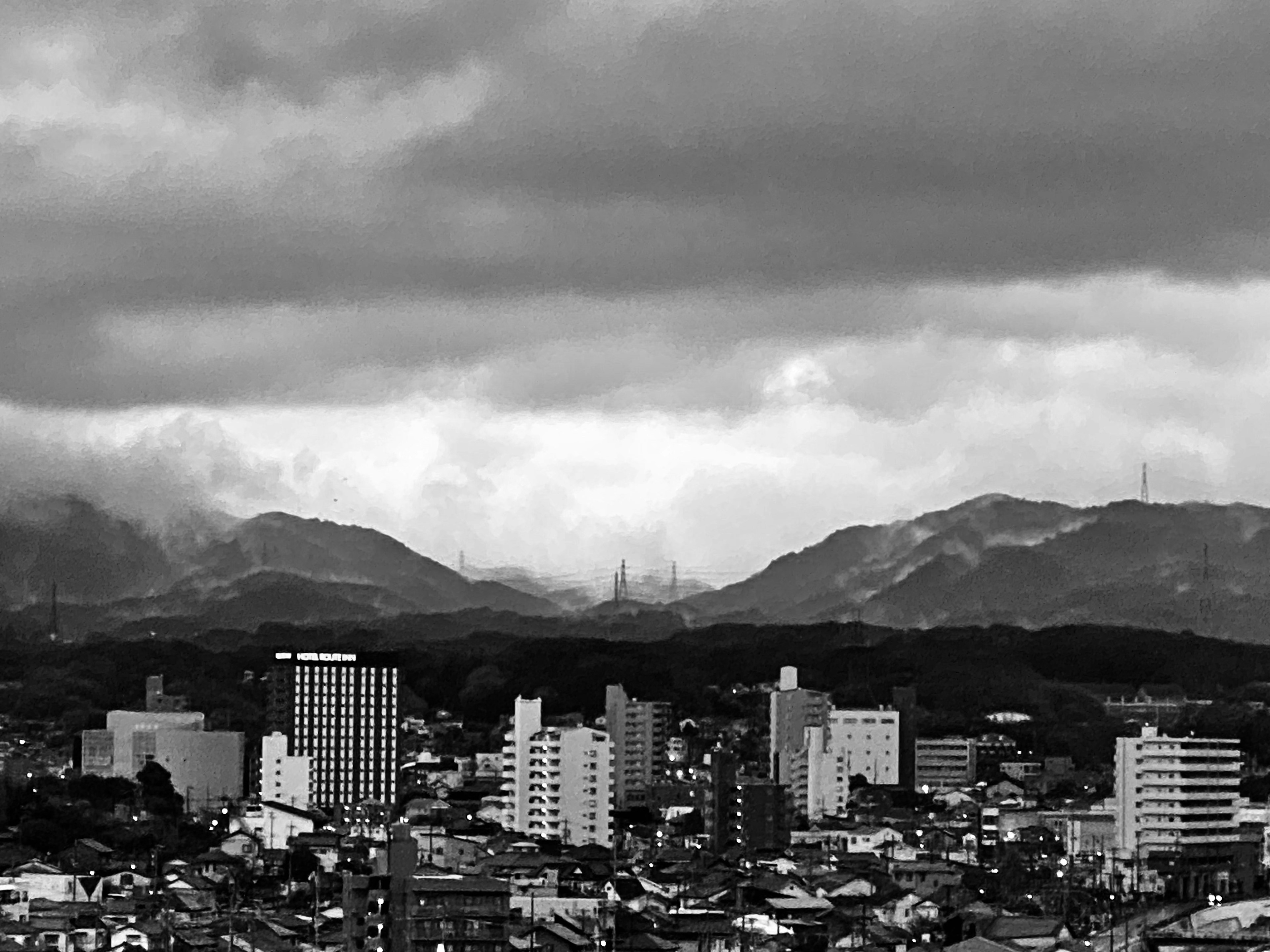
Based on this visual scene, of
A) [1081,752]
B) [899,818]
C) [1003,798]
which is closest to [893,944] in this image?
[899,818]

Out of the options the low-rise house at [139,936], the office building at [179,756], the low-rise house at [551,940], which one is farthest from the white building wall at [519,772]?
the low-rise house at [551,940]

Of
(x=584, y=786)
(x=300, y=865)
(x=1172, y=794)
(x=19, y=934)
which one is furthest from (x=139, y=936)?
(x=584, y=786)

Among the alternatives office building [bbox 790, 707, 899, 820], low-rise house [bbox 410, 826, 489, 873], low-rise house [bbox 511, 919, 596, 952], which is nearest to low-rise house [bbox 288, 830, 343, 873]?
low-rise house [bbox 410, 826, 489, 873]

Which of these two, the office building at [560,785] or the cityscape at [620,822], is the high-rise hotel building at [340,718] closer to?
the cityscape at [620,822]

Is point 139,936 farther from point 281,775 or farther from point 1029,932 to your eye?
point 281,775

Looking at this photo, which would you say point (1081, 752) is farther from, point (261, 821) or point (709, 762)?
point (261, 821)

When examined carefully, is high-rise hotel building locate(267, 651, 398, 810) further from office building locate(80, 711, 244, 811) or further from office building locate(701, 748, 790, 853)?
office building locate(701, 748, 790, 853)
